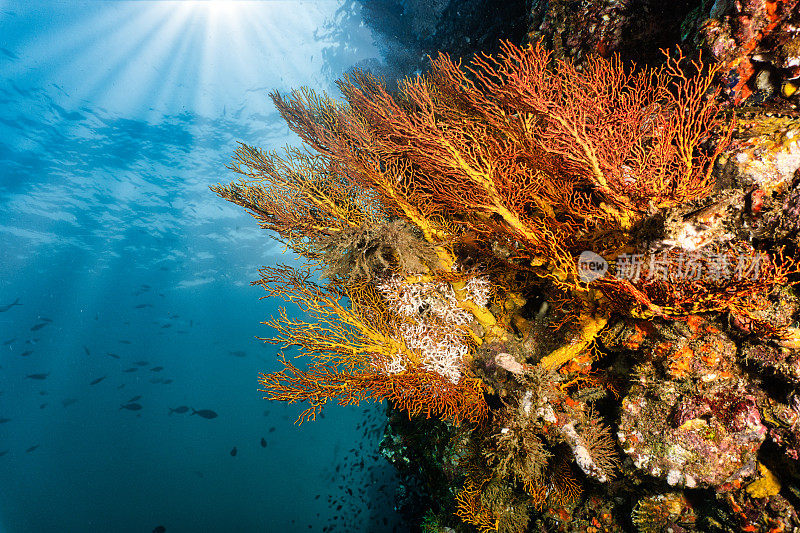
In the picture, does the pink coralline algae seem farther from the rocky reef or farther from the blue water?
the blue water

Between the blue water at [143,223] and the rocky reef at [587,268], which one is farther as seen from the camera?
the blue water at [143,223]

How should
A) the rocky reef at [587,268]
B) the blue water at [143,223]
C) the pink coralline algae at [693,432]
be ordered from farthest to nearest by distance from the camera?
the blue water at [143,223] < the pink coralline algae at [693,432] < the rocky reef at [587,268]

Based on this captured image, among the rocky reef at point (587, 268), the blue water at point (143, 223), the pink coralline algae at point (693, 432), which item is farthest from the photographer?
the blue water at point (143, 223)

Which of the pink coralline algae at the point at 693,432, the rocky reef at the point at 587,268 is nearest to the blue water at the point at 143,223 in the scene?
the rocky reef at the point at 587,268

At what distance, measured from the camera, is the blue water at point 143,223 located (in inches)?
776

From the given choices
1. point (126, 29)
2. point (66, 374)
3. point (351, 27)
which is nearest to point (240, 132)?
point (126, 29)

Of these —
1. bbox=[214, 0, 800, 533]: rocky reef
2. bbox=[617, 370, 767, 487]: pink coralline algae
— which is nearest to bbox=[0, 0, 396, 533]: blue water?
bbox=[214, 0, 800, 533]: rocky reef

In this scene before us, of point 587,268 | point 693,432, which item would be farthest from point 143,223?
point 693,432

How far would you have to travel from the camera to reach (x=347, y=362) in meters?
3.72

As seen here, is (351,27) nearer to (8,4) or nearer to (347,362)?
(347,362)

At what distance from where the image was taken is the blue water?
64.7ft

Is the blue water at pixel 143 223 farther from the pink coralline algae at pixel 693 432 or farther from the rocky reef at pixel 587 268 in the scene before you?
the pink coralline algae at pixel 693 432

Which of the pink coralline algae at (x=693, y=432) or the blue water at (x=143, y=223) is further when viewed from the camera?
the blue water at (x=143, y=223)

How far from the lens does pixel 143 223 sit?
105 feet
